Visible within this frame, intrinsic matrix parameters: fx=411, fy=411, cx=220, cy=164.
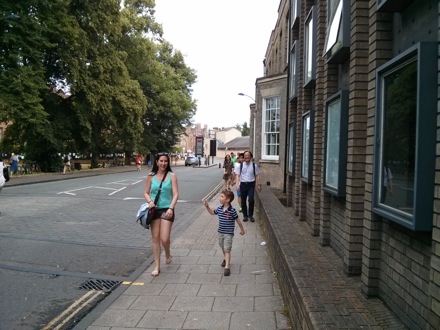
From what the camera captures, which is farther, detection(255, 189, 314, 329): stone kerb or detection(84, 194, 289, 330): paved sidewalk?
detection(84, 194, 289, 330): paved sidewalk

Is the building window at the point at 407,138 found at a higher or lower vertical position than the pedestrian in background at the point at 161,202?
higher

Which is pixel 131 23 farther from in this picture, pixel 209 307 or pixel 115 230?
pixel 209 307

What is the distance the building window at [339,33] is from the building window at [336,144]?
0.52 m

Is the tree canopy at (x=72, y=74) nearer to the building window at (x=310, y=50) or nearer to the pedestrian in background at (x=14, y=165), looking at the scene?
the pedestrian in background at (x=14, y=165)

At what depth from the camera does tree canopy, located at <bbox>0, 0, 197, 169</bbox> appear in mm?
23156

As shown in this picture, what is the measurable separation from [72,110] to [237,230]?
2726 centimetres

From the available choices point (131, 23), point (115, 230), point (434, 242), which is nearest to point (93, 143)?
point (131, 23)

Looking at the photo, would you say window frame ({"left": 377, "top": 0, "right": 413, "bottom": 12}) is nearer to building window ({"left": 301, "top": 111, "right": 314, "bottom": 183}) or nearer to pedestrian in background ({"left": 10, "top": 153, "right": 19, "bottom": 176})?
building window ({"left": 301, "top": 111, "right": 314, "bottom": 183})

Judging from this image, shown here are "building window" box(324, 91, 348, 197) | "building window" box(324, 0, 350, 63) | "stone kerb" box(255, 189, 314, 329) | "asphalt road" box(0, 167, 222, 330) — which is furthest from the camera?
"building window" box(324, 91, 348, 197)

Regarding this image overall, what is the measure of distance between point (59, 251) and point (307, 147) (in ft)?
15.8

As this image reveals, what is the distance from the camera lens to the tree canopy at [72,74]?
23156 mm

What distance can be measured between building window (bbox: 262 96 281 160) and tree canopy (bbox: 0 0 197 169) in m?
13.1

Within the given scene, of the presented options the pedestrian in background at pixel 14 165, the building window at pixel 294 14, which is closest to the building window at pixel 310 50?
the building window at pixel 294 14

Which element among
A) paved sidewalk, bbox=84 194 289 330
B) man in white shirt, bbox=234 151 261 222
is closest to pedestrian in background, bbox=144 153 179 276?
paved sidewalk, bbox=84 194 289 330
